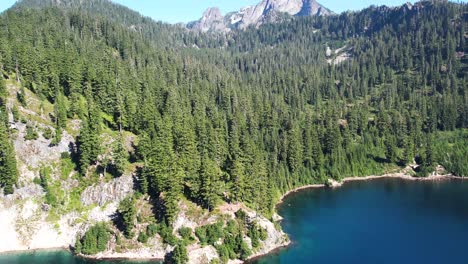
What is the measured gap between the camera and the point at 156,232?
3878 inches

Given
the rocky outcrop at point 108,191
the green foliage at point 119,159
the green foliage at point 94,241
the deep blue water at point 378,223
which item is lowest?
the deep blue water at point 378,223

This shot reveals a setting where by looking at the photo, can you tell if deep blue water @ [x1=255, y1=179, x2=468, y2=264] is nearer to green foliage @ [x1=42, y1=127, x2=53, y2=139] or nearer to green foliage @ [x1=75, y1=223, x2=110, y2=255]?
green foliage @ [x1=75, y1=223, x2=110, y2=255]

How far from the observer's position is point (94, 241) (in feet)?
321

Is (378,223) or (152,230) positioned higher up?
(152,230)

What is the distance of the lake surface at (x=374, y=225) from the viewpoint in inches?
3829

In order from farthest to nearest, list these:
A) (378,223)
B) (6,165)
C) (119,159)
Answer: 1. (378,223)
2. (119,159)
3. (6,165)

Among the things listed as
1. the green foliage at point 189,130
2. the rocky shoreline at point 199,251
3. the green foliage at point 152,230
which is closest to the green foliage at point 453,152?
the green foliage at point 189,130

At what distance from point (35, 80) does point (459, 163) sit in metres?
164

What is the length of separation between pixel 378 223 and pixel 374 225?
8.12 feet

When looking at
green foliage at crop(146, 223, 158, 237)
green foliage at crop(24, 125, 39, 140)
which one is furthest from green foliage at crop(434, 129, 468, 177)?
green foliage at crop(24, 125, 39, 140)

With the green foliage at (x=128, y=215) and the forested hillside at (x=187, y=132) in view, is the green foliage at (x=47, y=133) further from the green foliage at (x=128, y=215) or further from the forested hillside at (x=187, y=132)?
the green foliage at (x=128, y=215)

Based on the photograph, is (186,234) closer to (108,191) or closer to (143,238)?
(143,238)

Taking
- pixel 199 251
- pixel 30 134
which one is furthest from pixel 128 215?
pixel 30 134

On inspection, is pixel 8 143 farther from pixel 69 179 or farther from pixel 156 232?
pixel 156 232
